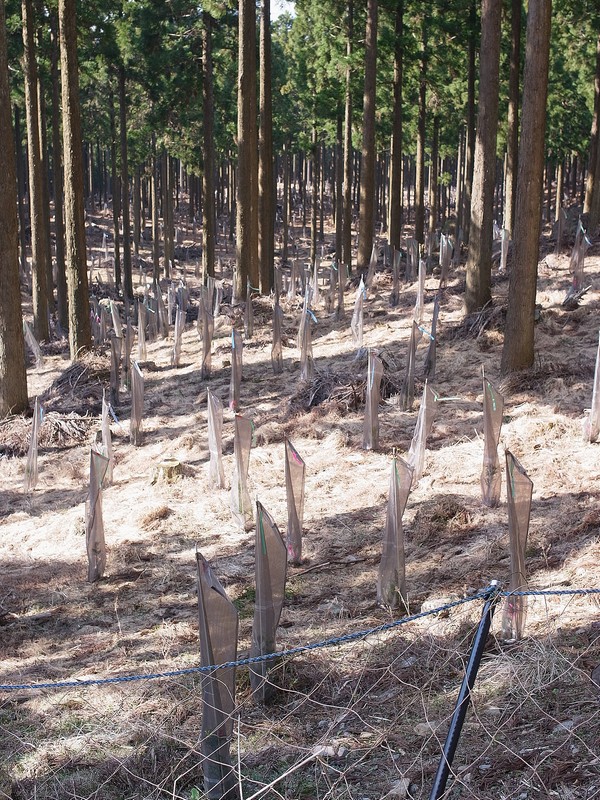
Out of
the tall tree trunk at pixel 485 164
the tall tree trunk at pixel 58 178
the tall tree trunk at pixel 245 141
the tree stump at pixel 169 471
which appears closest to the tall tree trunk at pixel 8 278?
the tree stump at pixel 169 471

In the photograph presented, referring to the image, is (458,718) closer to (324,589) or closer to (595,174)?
(324,589)

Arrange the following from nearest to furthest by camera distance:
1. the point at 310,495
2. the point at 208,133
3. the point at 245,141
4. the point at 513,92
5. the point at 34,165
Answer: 1. the point at 310,495
2. the point at 245,141
3. the point at 513,92
4. the point at 34,165
5. the point at 208,133

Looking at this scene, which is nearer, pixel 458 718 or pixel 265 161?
pixel 458 718

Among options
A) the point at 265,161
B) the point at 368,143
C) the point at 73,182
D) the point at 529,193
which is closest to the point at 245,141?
the point at 265,161

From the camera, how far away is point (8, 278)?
12.5 metres

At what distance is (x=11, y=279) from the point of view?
41.0 feet

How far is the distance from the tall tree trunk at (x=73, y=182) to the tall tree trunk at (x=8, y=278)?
1.94 meters

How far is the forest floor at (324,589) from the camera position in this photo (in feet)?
14.7

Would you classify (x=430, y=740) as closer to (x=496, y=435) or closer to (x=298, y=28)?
(x=496, y=435)

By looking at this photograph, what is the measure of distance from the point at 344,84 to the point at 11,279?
14.0m

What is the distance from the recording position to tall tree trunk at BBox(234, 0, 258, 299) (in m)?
17.2

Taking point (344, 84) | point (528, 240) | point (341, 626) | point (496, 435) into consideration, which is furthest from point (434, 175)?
point (341, 626)

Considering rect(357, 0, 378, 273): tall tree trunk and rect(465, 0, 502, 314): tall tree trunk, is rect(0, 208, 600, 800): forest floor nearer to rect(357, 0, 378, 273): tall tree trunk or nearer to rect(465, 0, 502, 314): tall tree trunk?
rect(465, 0, 502, 314): tall tree trunk

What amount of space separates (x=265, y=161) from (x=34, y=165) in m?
5.29
